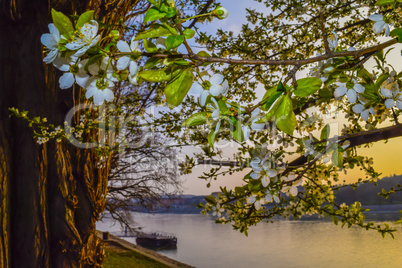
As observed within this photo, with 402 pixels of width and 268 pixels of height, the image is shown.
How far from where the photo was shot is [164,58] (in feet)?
2.32

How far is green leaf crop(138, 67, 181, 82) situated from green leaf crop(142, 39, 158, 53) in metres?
0.04

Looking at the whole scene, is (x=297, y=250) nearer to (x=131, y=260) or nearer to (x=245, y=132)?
(x=131, y=260)

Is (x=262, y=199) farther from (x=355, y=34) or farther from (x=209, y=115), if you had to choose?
(x=355, y=34)

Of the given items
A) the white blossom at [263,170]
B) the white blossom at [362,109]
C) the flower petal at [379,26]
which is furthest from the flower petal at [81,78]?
the white blossom at [362,109]

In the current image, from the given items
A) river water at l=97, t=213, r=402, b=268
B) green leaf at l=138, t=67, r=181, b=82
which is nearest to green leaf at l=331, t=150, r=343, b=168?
green leaf at l=138, t=67, r=181, b=82

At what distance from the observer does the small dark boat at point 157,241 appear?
28600 millimetres

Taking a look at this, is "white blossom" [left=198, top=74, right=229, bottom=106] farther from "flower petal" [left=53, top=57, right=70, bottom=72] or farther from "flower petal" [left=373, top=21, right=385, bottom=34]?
"flower petal" [left=373, top=21, right=385, bottom=34]

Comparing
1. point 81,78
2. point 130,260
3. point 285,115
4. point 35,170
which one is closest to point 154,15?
point 81,78

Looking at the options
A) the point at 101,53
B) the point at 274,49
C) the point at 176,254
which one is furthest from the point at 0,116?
the point at 176,254

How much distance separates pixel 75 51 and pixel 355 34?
427 centimetres

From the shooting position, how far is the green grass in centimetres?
1068

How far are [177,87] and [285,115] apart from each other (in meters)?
0.24

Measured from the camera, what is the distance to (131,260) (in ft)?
39.2

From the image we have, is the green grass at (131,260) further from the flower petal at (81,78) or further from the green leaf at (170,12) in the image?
the green leaf at (170,12)
